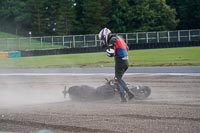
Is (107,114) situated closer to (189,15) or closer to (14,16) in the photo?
(189,15)

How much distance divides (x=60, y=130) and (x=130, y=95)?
4.50m

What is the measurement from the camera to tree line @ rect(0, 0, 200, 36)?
269 feet

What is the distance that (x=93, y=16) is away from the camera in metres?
82.8

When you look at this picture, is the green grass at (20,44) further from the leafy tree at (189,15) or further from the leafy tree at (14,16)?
the leafy tree at (189,15)

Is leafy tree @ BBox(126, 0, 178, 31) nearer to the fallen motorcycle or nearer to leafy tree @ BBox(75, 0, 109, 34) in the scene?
leafy tree @ BBox(75, 0, 109, 34)

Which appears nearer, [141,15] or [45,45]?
[45,45]

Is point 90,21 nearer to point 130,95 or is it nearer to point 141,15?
point 141,15

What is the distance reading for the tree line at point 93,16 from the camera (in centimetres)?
8206

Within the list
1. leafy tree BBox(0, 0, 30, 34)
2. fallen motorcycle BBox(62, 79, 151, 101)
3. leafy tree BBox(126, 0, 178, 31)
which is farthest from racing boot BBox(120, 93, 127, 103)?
leafy tree BBox(0, 0, 30, 34)

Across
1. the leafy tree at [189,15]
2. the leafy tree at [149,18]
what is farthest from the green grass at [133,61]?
the leafy tree at [189,15]

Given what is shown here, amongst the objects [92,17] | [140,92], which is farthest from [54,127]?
[92,17]

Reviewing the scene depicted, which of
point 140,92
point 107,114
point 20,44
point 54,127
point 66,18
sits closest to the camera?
point 54,127

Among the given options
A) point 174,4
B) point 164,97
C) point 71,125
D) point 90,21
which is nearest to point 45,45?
point 90,21

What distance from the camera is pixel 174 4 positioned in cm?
9188
